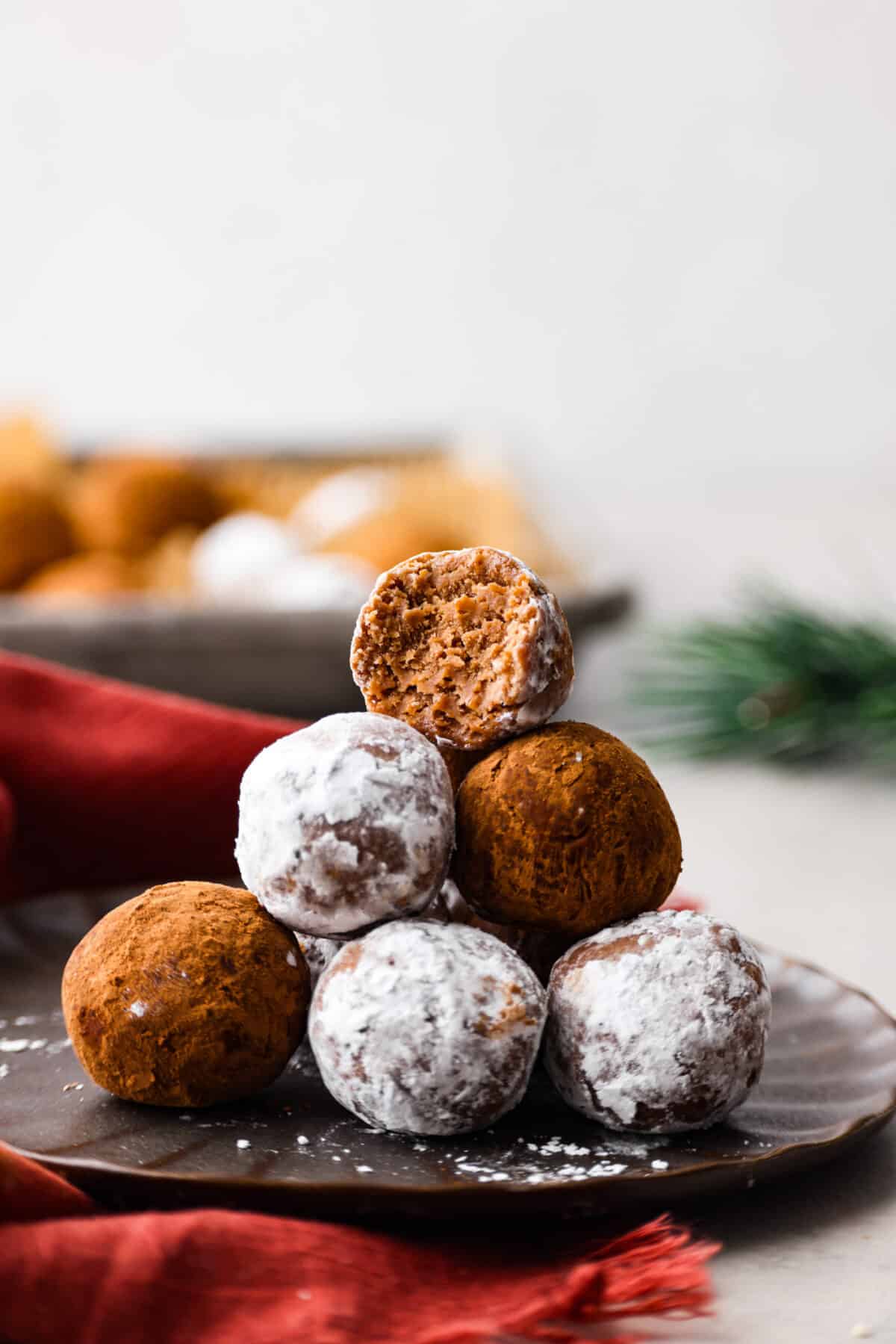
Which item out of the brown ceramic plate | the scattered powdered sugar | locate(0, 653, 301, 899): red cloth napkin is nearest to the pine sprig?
locate(0, 653, 301, 899): red cloth napkin

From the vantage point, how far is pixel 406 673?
0.73m

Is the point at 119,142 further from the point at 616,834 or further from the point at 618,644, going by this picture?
the point at 616,834

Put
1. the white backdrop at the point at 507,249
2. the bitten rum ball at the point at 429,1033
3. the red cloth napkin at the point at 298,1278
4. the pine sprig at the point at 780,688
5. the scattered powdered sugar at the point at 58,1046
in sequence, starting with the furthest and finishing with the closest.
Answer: the white backdrop at the point at 507,249 < the pine sprig at the point at 780,688 < the scattered powdered sugar at the point at 58,1046 < the bitten rum ball at the point at 429,1033 < the red cloth napkin at the point at 298,1278

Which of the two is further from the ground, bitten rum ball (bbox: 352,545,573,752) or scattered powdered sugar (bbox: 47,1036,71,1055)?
bitten rum ball (bbox: 352,545,573,752)

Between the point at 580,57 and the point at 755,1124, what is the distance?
128 inches

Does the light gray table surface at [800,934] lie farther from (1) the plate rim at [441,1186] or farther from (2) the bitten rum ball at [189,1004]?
(2) the bitten rum ball at [189,1004]

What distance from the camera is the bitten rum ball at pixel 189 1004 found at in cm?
66

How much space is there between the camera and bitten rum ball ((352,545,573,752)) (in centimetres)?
70

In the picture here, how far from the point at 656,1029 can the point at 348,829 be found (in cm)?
15

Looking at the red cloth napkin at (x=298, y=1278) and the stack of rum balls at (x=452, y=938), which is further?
the stack of rum balls at (x=452, y=938)

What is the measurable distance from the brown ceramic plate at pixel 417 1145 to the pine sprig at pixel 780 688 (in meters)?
0.83

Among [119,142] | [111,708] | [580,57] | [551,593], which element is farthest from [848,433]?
[551,593]

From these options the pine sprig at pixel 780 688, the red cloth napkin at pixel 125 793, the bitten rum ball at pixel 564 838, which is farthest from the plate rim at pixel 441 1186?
the pine sprig at pixel 780 688

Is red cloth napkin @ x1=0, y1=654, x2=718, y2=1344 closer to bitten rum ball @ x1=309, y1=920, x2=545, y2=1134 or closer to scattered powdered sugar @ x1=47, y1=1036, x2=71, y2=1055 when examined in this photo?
bitten rum ball @ x1=309, y1=920, x2=545, y2=1134
